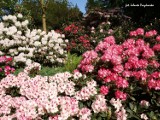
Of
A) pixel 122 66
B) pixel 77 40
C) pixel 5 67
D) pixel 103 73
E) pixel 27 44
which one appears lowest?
pixel 103 73

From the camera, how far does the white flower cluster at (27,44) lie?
11.2 m

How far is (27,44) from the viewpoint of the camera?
11.7 metres

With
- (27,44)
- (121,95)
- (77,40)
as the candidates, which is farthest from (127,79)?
(77,40)

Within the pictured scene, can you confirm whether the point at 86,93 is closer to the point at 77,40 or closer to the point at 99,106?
the point at 99,106

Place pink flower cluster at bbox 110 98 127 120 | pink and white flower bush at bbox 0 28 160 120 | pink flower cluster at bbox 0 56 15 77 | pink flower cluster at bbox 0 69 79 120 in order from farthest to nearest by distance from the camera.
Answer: pink flower cluster at bbox 0 56 15 77, pink flower cluster at bbox 110 98 127 120, pink and white flower bush at bbox 0 28 160 120, pink flower cluster at bbox 0 69 79 120

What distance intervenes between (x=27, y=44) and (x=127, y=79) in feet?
18.6

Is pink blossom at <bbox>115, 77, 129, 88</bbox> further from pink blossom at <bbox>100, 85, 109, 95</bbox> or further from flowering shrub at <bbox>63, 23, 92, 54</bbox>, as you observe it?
flowering shrub at <bbox>63, 23, 92, 54</bbox>

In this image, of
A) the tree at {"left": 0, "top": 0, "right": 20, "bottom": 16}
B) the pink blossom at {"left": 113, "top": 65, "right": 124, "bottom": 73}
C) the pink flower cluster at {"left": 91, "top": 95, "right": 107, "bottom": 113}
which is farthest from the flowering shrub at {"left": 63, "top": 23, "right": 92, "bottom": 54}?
the tree at {"left": 0, "top": 0, "right": 20, "bottom": 16}

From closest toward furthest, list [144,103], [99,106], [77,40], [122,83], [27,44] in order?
[99,106] < [144,103] < [122,83] < [27,44] < [77,40]

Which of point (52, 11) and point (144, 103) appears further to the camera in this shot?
point (52, 11)

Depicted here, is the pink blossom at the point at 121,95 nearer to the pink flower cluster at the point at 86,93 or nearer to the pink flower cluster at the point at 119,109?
the pink flower cluster at the point at 119,109

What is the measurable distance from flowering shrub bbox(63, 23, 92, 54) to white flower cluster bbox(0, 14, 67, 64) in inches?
133

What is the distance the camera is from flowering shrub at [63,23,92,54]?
15.8 m

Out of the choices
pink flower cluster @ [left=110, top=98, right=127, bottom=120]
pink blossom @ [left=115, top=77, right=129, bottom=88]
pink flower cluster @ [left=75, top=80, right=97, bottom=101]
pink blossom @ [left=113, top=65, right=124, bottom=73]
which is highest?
pink blossom @ [left=113, top=65, right=124, bottom=73]
